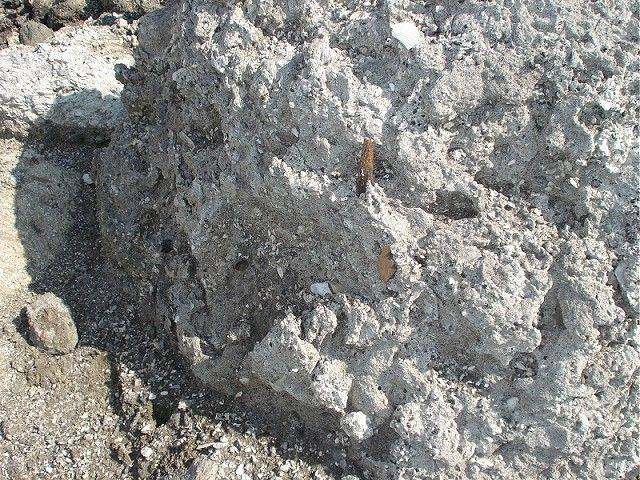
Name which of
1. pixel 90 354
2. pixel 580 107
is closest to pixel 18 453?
pixel 90 354

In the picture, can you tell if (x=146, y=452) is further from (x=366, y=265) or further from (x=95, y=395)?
(x=366, y=265)

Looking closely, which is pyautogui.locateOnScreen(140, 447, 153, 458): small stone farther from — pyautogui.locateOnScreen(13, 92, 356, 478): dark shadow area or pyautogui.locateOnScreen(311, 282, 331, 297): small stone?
pyautogui.locateOnScreen(311, 282, 331, 297): small stone

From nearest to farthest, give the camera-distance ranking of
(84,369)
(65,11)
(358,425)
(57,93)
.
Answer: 1. (358,425)
2. (84,369)
3. (57,93)
4. (65,11)

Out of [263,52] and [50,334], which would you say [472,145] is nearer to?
[263,52]

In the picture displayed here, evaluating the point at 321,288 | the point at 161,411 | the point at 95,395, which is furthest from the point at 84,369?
the point at 321,288

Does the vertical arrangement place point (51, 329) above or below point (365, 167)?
below

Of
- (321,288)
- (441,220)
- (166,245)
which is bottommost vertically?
(166,245)

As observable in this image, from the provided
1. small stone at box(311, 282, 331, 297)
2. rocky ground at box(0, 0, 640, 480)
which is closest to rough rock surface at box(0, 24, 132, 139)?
rocky ground at box(0, 0, 640, 480)
